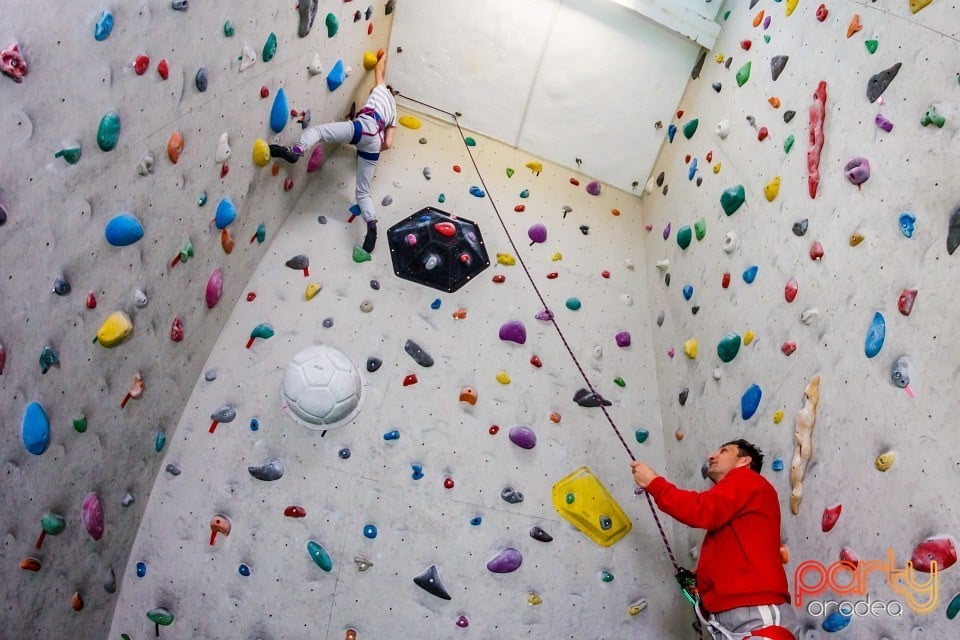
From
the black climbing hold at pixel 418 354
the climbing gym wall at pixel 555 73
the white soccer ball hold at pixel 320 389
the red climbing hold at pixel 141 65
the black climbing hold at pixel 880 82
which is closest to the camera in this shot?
the red climbing hold at pixel 141 65

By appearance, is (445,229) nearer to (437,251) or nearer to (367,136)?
(437,251)

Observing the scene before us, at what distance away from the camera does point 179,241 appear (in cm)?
257

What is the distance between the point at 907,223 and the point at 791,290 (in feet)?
1.57

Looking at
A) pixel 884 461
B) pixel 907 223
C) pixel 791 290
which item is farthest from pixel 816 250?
pixel 884 461

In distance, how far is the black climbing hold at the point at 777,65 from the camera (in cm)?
283

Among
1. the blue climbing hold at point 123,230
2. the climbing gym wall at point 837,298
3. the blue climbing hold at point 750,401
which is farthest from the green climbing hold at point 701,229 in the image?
the blue climbing hold at point 123,230

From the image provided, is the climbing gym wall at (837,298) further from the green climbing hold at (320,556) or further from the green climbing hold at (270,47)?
the green climbing hold at (270,47)

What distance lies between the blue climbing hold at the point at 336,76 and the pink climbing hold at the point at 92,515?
5.85ft

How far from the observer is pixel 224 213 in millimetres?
2760

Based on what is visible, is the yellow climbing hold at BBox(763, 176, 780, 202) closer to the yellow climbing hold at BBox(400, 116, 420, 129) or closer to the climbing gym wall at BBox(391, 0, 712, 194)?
the climbing gym wall at BBox(391, 0, 712, 194)

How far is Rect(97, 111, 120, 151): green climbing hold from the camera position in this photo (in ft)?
6.61

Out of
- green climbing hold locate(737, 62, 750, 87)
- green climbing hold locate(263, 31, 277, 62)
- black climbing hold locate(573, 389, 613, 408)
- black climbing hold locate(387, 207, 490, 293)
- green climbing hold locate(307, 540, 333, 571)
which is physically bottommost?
green climbing hold locate(307, 540, 333, 571)

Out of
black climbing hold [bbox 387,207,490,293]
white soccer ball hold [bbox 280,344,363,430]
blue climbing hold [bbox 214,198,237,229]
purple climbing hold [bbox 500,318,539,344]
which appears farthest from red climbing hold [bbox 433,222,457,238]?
blue climbing hold [bbox 214,198,237,229]

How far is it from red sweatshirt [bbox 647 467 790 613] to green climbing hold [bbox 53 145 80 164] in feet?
5.79
